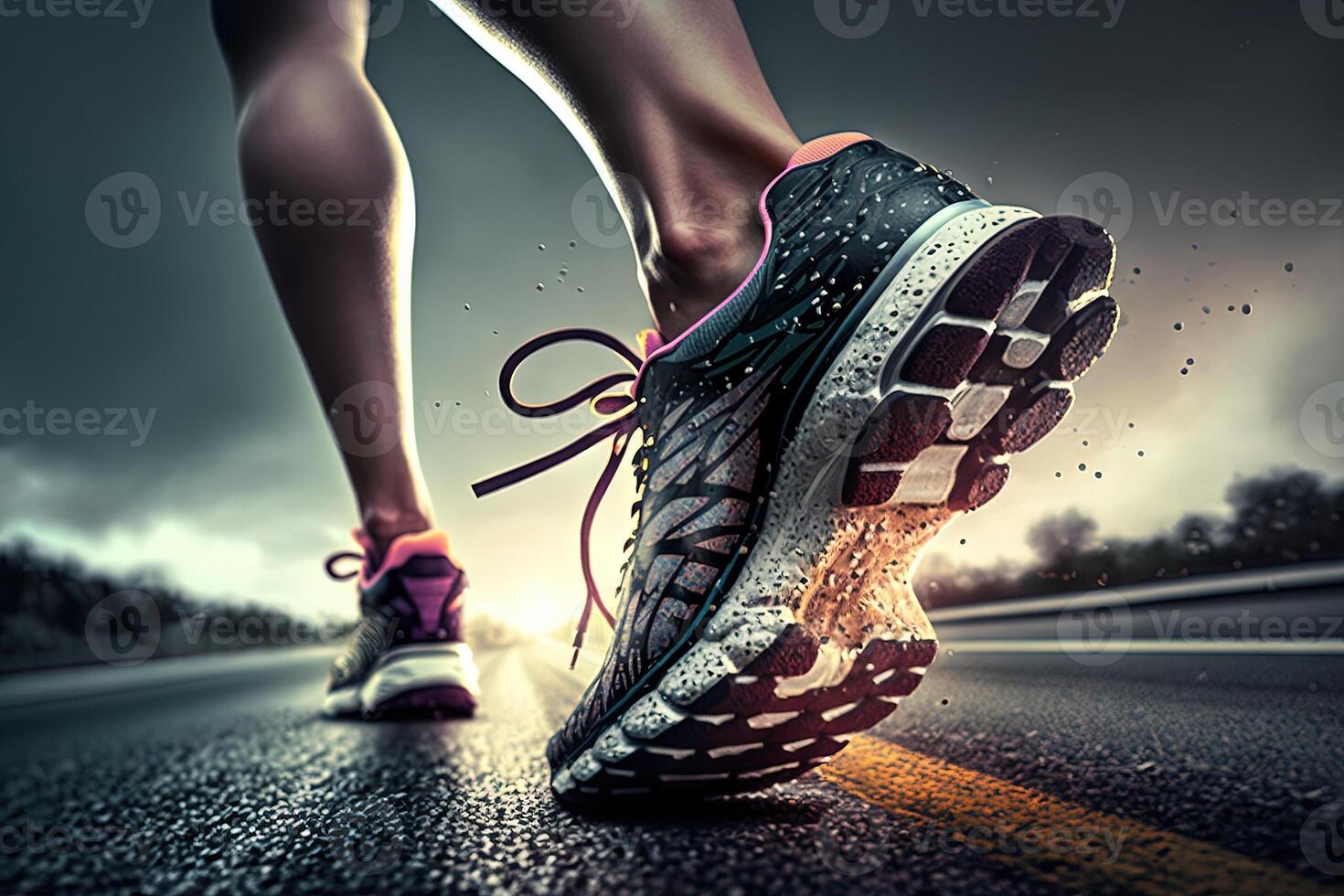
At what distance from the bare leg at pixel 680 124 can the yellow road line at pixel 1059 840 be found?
0.46 meters

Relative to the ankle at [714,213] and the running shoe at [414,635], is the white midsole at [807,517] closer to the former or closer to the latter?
the ankle at [714,213]

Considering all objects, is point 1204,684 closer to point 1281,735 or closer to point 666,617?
point 1281,735

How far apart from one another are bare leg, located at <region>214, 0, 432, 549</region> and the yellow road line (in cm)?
108

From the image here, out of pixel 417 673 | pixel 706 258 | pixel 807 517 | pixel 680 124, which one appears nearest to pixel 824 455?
pixel 807 517

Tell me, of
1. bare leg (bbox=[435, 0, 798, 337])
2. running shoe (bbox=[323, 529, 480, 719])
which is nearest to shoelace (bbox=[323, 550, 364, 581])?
running shoe (bbox=[323, 529, 480, 719])

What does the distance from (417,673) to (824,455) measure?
1.02 m

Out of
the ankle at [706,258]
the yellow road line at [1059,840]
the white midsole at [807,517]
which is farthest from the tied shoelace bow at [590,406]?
the yellow road line at [1059,840]

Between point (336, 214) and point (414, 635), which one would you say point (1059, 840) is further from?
point (336, 214)

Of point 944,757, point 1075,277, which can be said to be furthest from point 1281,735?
point 1075,277

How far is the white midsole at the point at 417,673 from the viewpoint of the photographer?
1389mm

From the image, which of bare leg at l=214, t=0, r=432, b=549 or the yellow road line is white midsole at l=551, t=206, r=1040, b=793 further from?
bare leg at l=214, t=0, r=432, b=549

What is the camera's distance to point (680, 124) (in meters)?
0.79

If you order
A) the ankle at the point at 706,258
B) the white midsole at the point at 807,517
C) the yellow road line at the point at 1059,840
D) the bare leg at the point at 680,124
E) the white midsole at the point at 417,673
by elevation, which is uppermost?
the bare leg at the point at 680,124

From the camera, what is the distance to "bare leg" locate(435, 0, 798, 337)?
777 millimetres
